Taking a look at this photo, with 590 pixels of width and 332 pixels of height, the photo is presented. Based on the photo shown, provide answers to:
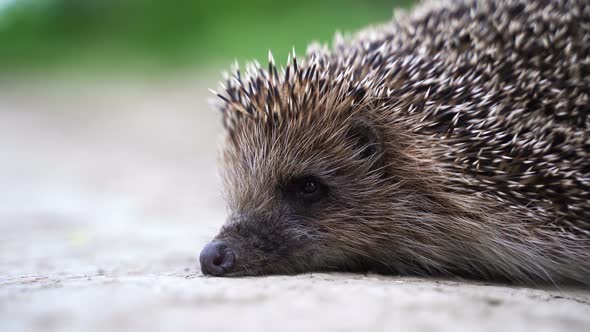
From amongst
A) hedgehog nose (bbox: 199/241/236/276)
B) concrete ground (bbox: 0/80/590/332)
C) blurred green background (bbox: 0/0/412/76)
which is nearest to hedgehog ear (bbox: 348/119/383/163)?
concrete ground (bbox: 0/80/590/332)

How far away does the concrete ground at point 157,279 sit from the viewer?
2254 millimetres

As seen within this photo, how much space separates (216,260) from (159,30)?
13838 mm

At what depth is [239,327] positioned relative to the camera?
2.17 metres

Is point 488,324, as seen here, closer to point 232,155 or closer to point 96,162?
point 232,155

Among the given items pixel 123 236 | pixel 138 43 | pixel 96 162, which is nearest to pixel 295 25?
pixel 138 43

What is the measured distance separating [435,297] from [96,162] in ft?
27.0

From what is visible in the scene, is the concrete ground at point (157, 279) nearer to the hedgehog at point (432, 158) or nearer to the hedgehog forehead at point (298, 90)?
the hedgehog at point (432, 158)

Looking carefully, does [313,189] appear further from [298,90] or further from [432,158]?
[432,158]

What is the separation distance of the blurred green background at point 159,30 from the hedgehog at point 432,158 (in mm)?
9217

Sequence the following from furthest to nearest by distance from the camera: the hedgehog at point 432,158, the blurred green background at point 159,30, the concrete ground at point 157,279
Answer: the blurred green background at point 159,30, the hedgehog at point 432,158, the concrete ground at point 157,279

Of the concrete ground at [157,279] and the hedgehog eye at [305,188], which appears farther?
the hedgehog eye at [305,188]

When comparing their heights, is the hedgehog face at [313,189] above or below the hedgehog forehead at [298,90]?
below

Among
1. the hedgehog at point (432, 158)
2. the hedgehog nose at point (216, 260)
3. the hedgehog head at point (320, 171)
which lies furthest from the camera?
the hedgehog head at point (320, 171)

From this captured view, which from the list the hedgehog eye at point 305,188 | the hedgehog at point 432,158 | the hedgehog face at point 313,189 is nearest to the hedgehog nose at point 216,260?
the hedgehog at point 432,158
